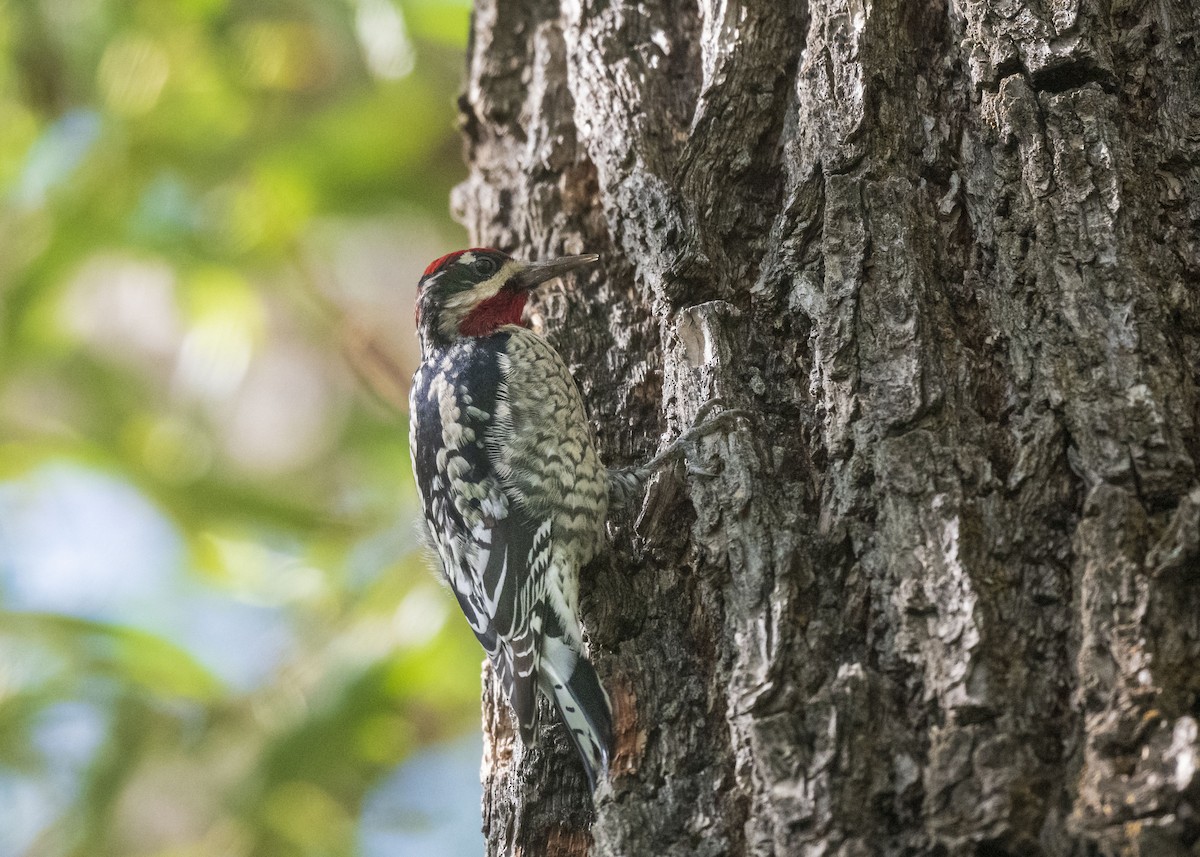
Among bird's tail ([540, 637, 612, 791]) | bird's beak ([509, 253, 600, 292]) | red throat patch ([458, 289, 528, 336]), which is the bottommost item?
bird's tail ([540, 637, 612, 791])

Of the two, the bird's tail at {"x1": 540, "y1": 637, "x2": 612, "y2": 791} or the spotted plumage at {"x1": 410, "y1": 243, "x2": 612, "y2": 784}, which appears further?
the spotted plumage at {"x1": 410, "y1": 243, "x2": 612, "y2": 784}

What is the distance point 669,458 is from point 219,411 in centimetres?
334

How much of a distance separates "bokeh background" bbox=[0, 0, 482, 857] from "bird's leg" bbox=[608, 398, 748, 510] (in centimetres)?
155

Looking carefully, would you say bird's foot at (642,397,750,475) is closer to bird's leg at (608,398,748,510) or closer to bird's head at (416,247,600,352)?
bird's leg at (608,398,748,510)

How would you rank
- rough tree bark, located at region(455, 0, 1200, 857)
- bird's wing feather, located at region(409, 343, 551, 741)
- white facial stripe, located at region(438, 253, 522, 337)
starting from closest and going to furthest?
rough tree bark, located at region(455, 0, 1200, 857) < bird's wing feather, located at region(409, 343, 551, 741) < white facial stripe, located at region(438, 253, 522, 337)

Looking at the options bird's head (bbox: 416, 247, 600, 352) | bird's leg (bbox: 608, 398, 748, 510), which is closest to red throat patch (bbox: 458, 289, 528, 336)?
bird's head (bbox: 416, 247, 600, 352)

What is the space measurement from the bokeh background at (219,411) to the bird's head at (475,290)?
889mm

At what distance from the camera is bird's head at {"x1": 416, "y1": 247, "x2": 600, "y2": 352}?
3.51 m

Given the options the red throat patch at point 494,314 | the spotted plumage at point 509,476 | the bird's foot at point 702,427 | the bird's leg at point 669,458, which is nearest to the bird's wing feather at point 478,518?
the spotted plumage at point 509,476

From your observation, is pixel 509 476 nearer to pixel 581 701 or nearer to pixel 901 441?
pixel 581 701

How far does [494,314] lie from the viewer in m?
3.79

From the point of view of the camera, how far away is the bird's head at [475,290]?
351cm

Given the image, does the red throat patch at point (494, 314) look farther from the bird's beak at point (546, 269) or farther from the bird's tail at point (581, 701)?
the bird's tail at point (581, 701)

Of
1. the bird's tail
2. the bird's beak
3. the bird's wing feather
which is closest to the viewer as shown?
the bird's tail
